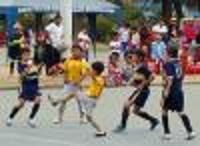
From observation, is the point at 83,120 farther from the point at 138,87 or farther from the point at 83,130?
the point at 138,87

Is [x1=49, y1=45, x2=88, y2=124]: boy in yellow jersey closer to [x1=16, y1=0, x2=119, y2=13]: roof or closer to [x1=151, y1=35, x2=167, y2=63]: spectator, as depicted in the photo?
[x1=151, y1=35, x2=167, y2=63]: spectator

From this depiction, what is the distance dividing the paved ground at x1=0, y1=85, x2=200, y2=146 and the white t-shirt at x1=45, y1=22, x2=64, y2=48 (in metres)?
7.79

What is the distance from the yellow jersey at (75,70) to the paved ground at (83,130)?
808 mm

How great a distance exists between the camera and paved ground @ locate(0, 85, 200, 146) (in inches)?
580

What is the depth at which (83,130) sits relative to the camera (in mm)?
16219

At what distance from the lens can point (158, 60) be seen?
1204 inches

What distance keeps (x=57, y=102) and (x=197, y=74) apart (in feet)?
48.3

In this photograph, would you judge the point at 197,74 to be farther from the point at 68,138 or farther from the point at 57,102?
the point at 68,138

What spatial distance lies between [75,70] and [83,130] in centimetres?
130

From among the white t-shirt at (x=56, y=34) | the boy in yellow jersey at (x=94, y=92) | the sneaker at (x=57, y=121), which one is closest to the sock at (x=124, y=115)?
the boy in yellow jersey at (x=94, y=92)

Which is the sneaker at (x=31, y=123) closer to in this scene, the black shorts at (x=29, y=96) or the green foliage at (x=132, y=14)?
the black shorts at (x=29, y=96)

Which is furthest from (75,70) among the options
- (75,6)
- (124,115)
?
(75,6)

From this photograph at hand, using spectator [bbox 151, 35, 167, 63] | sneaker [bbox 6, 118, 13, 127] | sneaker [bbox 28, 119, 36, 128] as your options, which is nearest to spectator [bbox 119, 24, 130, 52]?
spectator [bbox 151, 35, 167, 63]

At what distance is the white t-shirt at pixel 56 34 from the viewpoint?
1152 inches
